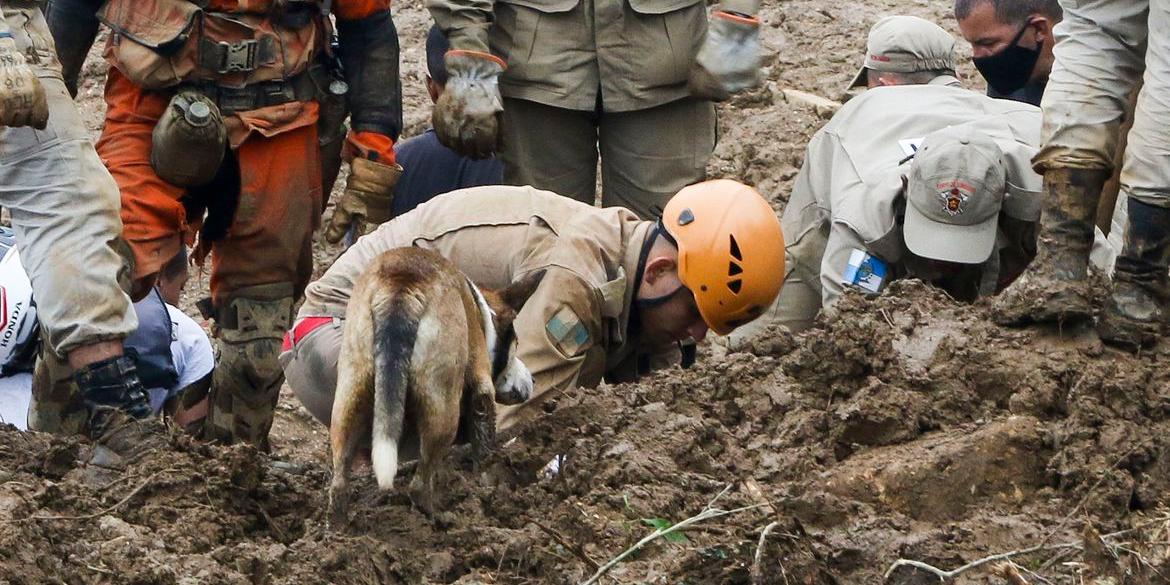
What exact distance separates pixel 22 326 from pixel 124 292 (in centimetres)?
66

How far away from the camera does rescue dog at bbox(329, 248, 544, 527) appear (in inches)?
146

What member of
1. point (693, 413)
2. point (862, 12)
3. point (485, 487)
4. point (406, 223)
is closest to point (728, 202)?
point (693, 413)

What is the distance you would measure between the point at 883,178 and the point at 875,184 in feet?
0.11

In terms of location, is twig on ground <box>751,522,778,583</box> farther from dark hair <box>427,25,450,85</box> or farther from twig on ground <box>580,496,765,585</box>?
dark hair <box>427,25,450,85</box>

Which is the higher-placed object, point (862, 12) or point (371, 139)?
point (371, 139)

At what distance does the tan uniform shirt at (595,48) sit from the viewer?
5906 millimetres

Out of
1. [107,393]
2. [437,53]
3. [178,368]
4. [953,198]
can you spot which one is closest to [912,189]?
[953,198]

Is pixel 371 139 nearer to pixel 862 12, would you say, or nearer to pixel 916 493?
pixel 916 493

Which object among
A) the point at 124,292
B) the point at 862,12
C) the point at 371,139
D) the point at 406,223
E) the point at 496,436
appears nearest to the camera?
the point at 496,436

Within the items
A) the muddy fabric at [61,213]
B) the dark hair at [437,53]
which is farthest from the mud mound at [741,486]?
the dark hair at [437,53]

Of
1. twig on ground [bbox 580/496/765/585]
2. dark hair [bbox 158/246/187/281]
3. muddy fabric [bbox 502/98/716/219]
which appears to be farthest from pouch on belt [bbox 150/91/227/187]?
twig on ground [bbox 580/496/765/585]

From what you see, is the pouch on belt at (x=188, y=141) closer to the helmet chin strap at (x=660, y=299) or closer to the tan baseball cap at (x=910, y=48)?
the helmet chin strap at (x=660, y=299)

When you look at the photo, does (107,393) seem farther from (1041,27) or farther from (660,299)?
(1041,27)

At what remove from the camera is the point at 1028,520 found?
3875 mm
